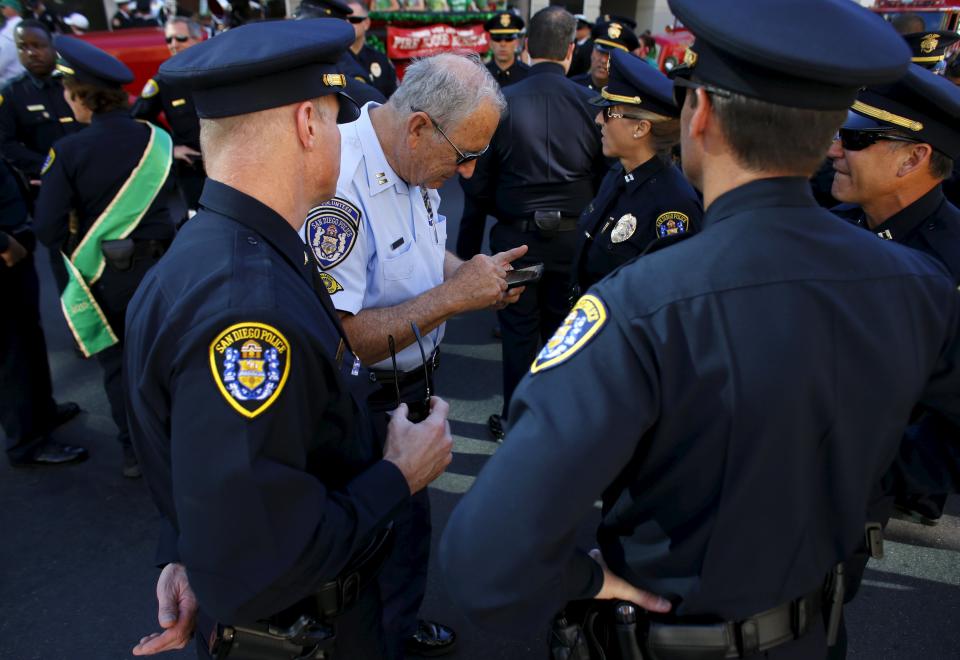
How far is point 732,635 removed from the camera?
44.9 inches

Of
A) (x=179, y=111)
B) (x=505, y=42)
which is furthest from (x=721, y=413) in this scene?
(x=505, y=42)

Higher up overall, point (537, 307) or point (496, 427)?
point (537, 307)

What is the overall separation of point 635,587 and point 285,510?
62 cm

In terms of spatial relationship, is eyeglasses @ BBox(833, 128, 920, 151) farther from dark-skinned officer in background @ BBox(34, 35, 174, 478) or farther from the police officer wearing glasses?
dark-skinned officer in background @ BBox(34, 35, 174, 478)

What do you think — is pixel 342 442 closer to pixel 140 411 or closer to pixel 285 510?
pixel 285 510

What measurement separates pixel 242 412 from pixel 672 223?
2092mm

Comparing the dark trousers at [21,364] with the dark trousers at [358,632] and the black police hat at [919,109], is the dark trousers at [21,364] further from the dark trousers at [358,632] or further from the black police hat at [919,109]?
the black police hat at [919,109]

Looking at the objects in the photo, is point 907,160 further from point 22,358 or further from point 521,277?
point 22,358

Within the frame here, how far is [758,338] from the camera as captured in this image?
96 centimetres

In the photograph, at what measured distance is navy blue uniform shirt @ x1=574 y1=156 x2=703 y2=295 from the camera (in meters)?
2.76

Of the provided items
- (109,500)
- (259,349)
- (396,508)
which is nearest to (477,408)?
(109,500)

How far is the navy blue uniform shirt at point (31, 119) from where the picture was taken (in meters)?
4.93

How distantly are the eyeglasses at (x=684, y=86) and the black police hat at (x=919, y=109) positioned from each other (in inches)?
48.4

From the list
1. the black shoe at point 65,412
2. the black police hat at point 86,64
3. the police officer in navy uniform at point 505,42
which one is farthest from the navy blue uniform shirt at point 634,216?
the police officer in navy uniform at point 505,42
